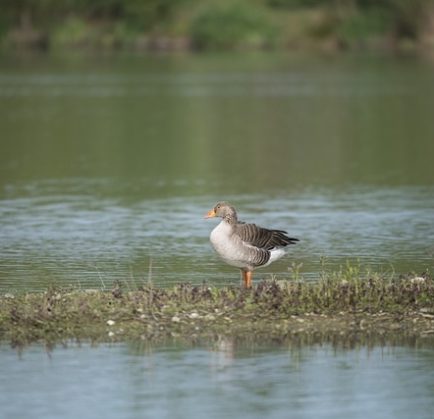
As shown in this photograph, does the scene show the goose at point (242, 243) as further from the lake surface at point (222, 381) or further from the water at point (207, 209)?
the lake surface at point (222, 381)

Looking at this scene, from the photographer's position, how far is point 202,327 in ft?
37.7

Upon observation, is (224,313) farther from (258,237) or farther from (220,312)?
(258,237)

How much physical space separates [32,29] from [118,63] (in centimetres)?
2513

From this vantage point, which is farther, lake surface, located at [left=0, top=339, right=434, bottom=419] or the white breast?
the white breast

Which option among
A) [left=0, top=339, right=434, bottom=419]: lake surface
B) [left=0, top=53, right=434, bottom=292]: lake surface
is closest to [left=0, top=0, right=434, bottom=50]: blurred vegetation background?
[left=0, top=53, right=434, bottom=292]: lake surface

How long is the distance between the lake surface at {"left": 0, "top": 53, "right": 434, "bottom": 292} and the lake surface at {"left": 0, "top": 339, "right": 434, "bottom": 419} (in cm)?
181

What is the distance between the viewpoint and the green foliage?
85.6m

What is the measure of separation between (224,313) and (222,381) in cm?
153

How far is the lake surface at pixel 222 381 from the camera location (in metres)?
9.52

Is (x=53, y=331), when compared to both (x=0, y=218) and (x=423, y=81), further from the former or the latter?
(x=423, y=81)

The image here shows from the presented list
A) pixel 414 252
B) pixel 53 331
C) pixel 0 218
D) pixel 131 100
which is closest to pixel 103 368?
pixel 53 331

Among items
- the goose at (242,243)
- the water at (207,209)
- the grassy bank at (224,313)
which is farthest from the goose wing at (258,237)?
the water at (207,209)

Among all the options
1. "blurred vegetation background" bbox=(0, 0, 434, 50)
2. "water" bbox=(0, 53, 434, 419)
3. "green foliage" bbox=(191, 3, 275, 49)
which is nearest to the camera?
"water" bbox=(0, 53, 434, 419)

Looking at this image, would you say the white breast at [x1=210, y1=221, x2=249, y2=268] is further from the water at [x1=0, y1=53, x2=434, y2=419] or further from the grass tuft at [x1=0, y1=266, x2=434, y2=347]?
the water at [x1=0, y1=53, x2=434, y2=419]
